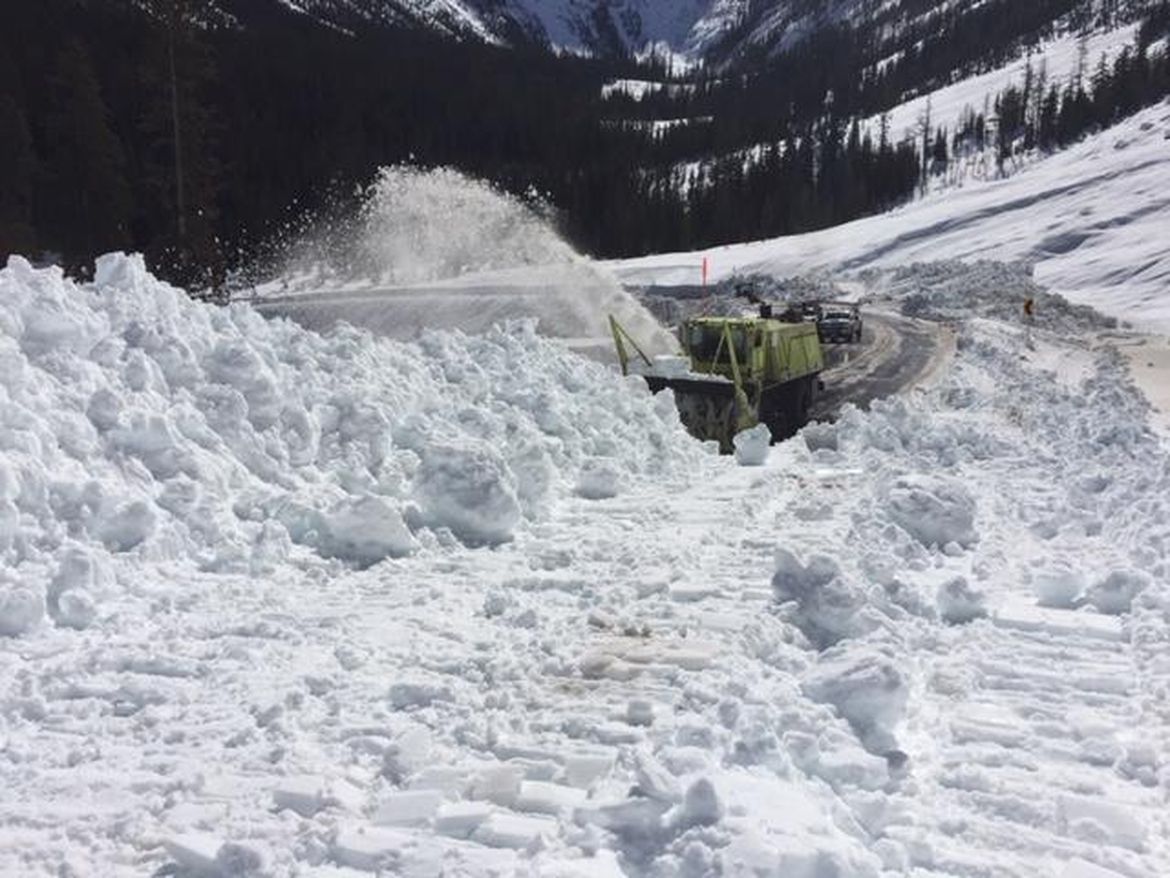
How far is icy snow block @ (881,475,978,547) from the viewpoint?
27.2 ft

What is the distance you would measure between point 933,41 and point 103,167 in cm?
16378

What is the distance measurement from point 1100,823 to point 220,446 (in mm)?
6313

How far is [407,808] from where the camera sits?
13.8 feet

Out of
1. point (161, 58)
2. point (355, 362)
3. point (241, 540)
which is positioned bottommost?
point (241, 540)

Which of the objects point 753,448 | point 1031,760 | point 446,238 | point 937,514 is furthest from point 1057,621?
point 446,238

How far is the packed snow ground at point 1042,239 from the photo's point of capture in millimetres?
49219

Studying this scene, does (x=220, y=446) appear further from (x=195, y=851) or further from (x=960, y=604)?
(x=960, y=604)

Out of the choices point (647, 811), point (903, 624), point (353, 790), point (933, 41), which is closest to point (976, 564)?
point (903, 624)

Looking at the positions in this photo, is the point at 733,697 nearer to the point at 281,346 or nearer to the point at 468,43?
the point at 281,346

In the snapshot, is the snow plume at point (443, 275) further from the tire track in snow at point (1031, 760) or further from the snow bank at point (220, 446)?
the tire track in snow at point (1031, 760)

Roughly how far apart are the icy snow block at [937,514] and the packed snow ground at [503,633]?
0.02 m

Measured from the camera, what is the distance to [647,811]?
4121 millimetres

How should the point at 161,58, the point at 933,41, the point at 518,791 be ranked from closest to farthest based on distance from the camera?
the point at 518,791 → the point at 161,58 → the point at 933,41

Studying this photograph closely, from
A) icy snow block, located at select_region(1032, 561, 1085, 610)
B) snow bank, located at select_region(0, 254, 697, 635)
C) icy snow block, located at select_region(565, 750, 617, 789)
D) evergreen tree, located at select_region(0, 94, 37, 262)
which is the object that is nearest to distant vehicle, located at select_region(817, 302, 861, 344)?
snow bank, located at select_region(0, 254, 697, 635)
